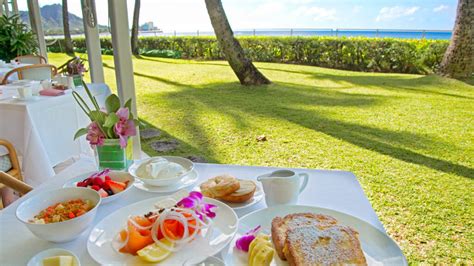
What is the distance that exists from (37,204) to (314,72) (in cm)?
815

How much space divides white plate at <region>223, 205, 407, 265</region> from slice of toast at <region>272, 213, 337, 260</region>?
0.03 meters

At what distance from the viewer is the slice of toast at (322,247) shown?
65 centimetres

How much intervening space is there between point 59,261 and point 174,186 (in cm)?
43

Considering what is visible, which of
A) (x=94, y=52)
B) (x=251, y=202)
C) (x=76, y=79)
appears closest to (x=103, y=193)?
(x=251, y=202)


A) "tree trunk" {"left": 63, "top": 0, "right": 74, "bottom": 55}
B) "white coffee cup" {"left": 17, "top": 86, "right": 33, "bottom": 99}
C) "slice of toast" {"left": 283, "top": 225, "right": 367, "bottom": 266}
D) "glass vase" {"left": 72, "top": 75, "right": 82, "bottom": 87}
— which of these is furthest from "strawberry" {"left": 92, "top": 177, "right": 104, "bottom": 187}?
"tree trunk" {"left": 63, "top": 0, "right": 74, "bottom": 55}

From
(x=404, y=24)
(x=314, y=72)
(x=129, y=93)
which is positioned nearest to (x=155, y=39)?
(x=314, y=72)

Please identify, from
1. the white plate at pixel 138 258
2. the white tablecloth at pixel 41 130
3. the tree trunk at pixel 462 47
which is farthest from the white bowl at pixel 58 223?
the tree trunk at pixel 462 47

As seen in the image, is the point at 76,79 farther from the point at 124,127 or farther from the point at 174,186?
the point at 174,186

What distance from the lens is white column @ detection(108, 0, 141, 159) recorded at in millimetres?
2502

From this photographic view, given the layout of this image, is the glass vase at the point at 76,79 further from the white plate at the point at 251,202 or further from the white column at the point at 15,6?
the white column at the point at 15,6

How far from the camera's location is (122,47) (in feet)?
8.75

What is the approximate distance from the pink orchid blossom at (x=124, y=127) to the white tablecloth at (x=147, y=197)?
16 centimetres

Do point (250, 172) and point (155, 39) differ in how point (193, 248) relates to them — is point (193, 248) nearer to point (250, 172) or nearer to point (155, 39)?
point (250, 172)

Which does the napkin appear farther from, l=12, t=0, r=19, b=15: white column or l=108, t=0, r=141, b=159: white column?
l=12, t=0, r=19, b=15: white column
